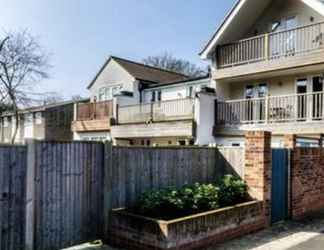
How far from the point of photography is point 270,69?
16750mm

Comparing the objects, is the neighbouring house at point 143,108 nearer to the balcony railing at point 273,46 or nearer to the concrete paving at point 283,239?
the balcony railing at point 273,46

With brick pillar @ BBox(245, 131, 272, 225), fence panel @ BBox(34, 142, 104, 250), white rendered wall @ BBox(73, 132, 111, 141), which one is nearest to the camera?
fence panel @ BBox(34, 142, 104, 250)

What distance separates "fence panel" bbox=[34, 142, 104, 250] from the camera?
648 cm

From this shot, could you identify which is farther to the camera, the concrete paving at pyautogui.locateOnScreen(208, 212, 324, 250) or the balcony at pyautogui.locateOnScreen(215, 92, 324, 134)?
the balcony at pyautogui.locateOnScreen(215, 92, 324, 134)

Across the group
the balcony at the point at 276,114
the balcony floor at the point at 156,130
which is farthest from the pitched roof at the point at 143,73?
the balcony at the point at 276,114

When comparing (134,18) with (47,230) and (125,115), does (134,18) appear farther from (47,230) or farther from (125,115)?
(47,230)

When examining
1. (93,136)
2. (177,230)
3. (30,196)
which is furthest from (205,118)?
(30,196)

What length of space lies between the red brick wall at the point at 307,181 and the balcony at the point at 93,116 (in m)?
12.8

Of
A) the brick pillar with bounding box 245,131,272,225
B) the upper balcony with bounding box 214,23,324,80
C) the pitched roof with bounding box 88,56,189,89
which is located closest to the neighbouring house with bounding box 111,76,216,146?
the upper balcony with bounding box 214,23,324,80

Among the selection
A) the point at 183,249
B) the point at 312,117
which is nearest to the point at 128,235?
the point at 183,249

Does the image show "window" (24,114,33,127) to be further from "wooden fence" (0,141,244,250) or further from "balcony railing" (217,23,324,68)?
"wooden fence" (0,141,244,250)

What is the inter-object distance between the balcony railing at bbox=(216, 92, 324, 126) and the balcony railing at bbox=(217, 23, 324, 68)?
1.90 metres

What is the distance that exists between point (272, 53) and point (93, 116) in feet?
37.7

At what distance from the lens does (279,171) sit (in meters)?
10.0
